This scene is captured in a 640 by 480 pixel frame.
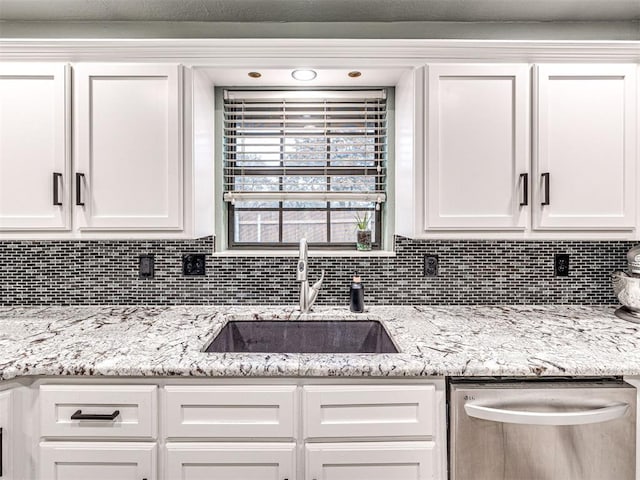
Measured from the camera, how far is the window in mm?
2010

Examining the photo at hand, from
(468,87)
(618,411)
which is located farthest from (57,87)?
(618,411)

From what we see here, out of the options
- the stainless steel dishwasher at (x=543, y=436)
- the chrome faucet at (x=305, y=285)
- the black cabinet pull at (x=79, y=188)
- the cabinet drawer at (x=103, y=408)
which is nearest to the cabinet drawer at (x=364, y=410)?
the stainless steel dishwasher at (x=543, y=436)

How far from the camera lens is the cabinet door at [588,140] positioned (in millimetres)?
1565

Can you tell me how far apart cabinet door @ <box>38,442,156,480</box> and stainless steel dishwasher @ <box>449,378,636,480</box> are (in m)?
0.95

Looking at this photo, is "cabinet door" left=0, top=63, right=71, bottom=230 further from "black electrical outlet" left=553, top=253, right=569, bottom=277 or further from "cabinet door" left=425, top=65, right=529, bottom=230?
"black electrical outlet" left=553, top=253, right=569, bottom=277

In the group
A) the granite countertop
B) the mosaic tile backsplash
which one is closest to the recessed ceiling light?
the mosaic tile backsplash

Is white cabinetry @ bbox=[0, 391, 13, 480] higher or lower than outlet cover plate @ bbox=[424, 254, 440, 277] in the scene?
lower

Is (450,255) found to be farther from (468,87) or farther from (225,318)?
(225,318)

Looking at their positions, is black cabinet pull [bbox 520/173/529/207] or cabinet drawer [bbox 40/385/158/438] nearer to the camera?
cabinet drawer [bbox 40/385/158/438]

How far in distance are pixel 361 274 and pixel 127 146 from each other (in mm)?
1186

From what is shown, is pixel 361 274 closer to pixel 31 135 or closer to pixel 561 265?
pixel 561 265

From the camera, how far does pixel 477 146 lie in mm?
1576

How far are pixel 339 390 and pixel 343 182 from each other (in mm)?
1157

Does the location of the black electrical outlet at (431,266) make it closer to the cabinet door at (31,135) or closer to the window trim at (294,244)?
the window trim at (294,244)
